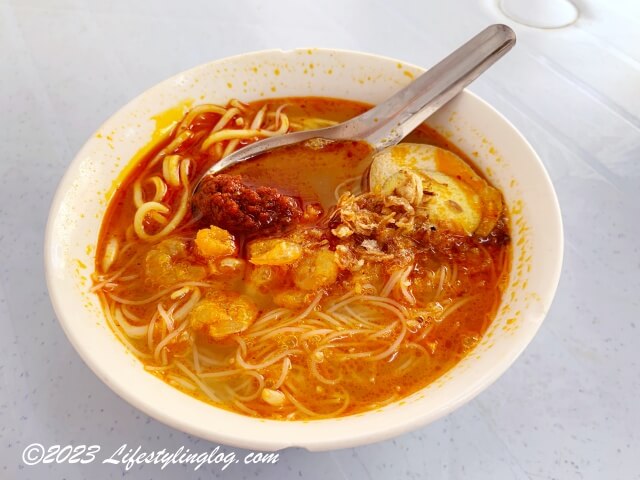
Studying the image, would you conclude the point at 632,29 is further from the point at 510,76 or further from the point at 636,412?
the point at 636,412

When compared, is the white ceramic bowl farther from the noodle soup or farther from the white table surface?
the white table surface

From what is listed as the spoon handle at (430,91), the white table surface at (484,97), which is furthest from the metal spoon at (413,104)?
the white table surface at (484,97)

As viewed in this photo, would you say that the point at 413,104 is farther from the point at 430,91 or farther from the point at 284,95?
the point at 284,95

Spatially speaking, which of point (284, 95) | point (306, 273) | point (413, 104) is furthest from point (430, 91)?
point (306, 273)

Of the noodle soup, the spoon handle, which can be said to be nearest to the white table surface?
the noodle soup

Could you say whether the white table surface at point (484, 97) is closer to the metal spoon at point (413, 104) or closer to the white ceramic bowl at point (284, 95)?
the white ceramic bowl at point (284, 95)

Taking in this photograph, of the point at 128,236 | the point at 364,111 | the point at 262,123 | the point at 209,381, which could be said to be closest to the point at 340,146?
the point at 364,111
